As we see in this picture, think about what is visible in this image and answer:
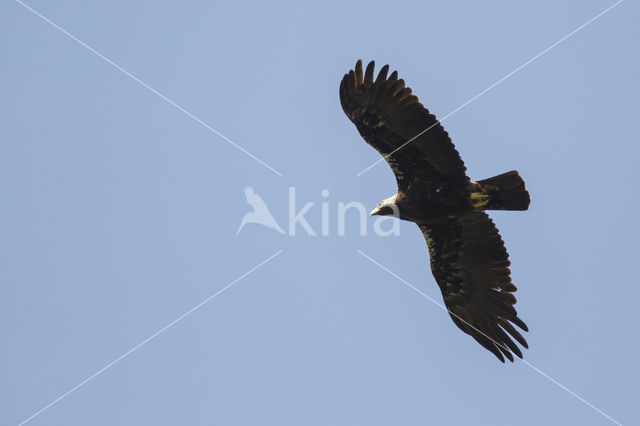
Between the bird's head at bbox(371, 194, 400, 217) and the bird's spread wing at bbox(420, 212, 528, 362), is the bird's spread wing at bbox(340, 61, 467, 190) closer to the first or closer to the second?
the bird's head at bbox(371, 194, 400, 217)

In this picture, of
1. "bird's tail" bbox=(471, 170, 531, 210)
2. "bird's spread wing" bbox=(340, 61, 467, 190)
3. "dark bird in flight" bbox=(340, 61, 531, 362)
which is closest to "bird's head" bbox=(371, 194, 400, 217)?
"dark bird in flight" bbox=(340, 61, 531, 362)

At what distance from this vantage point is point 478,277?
15.9 m

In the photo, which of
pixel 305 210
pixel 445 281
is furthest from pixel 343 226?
pixel 445 281

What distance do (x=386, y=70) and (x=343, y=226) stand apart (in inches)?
205

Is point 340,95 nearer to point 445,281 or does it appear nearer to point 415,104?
point 415,104

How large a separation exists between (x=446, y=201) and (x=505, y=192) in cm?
106

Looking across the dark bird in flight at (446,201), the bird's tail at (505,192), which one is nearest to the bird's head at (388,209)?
the dark bird in flight at (446,201)

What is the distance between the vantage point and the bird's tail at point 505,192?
1458 centimetres

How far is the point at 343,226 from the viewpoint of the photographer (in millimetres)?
18766

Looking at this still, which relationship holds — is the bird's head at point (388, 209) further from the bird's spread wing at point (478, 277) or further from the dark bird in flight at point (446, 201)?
the bird's spread wing at point (478, 277)

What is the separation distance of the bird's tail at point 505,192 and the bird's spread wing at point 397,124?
1.35 feet

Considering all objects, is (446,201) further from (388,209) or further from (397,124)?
(397,124)

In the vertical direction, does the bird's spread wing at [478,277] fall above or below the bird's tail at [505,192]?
below

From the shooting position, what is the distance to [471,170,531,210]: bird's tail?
14578mm
